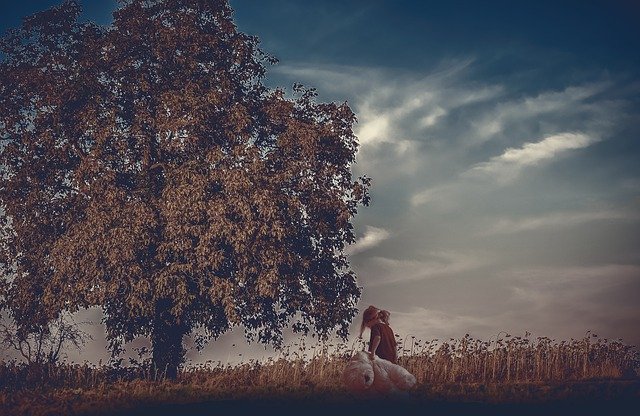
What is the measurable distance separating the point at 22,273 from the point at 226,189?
8957mm

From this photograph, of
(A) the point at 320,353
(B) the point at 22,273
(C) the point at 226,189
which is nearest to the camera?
(C) the point at 226,189

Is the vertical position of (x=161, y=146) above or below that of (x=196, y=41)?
below

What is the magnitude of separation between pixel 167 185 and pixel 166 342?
19.5ft

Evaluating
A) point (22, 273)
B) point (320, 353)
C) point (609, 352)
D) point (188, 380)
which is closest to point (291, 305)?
point (320, 353)

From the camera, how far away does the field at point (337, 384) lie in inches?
618

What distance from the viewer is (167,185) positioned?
22.1 m

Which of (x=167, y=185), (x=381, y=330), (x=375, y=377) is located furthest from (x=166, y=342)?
(x=375, y=377)

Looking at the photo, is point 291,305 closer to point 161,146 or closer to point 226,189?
point 226,189

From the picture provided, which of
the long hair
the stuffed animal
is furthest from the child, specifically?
the stuffed animal

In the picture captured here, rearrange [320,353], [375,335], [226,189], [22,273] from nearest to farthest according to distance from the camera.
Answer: [375,335]
[226,189]
[320,353]
[22,273]

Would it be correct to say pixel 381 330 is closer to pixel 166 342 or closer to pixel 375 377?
pixel 375 377

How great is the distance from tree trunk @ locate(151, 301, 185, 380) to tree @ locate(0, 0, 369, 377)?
2.0 inches

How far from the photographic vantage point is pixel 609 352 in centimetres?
2430

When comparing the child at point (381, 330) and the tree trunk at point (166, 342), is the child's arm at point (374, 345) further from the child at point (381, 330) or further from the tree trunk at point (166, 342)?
the tree trunk at point (166, 342)
